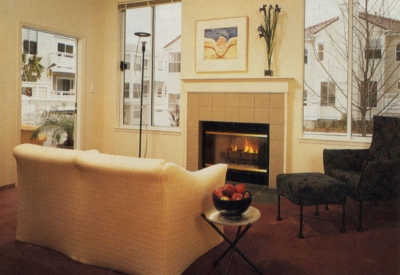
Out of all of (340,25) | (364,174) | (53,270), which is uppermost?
(340,25)

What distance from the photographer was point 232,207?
2143 mm

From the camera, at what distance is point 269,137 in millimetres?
4770

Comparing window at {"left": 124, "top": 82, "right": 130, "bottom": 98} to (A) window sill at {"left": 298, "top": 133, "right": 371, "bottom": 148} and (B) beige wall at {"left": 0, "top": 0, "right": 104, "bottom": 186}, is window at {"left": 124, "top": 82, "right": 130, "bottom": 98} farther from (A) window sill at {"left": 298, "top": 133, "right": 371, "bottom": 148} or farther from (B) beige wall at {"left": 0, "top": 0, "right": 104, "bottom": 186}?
(A) window sill at {"left": 298, "top": 133, "right": 371, "bottom": 148}

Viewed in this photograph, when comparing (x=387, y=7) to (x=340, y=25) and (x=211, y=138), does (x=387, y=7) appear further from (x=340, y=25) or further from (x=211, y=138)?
(x=211, y=138)

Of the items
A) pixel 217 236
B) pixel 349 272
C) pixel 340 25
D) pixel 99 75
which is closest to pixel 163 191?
pixel 217 236

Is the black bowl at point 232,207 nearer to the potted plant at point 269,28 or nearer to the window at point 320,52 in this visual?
the potted plant at point 269,28

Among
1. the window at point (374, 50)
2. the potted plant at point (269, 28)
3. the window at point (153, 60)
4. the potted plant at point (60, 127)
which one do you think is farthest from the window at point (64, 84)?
the window at point (374, 50)

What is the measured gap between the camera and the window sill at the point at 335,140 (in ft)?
14.5

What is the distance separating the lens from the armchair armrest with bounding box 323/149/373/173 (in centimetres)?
384

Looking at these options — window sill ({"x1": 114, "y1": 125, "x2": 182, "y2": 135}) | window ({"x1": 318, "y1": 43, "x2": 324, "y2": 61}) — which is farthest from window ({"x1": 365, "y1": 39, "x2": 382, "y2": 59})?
window sill ({"x1": 114, "y1": 125, "x2": 182, "y2": 135})

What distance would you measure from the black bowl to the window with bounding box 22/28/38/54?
16.2ft

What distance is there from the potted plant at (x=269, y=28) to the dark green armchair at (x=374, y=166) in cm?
148

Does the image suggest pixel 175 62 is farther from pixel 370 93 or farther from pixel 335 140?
pixel 370 93

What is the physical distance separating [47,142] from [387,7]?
5168 mm
